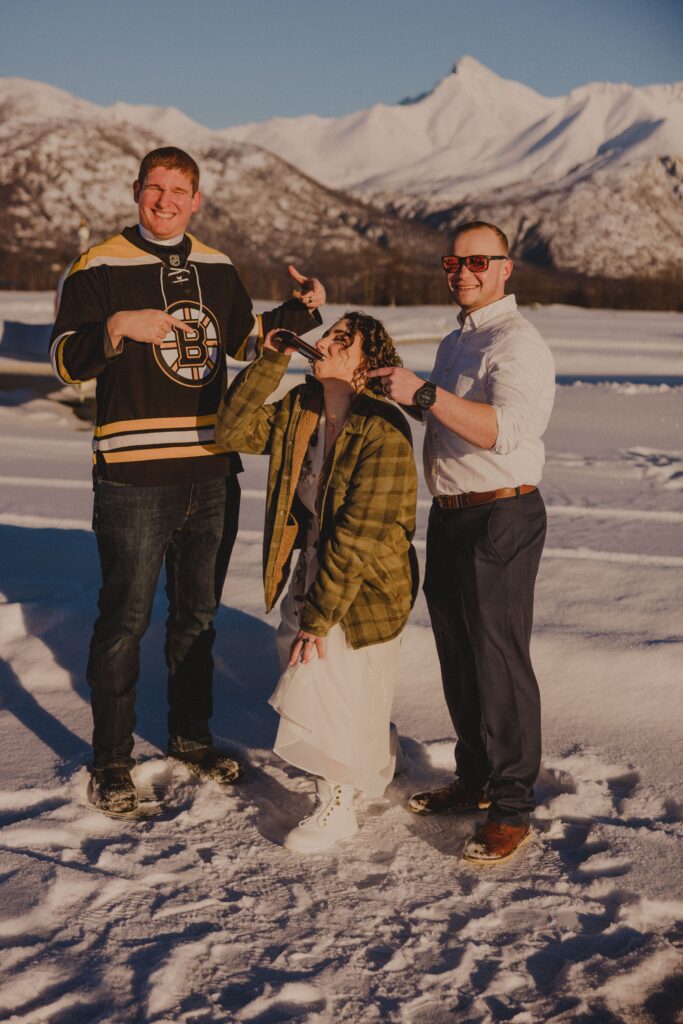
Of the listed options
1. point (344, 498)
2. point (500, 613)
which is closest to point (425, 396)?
point (344, 498)

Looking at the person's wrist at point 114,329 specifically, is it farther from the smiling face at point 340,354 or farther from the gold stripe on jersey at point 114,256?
the smiling face at point 340,354

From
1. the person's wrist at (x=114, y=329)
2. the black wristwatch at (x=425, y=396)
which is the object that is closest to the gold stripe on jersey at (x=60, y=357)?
the person's wrist at (x=114, y=329)

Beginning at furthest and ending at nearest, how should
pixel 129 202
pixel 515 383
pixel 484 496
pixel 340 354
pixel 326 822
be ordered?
pixel 129 202, pixel 326 822, pixel 484 496, pixel 340 354, pixel 515 383

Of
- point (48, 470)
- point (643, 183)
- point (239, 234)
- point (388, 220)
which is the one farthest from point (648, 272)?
point (48, 470)

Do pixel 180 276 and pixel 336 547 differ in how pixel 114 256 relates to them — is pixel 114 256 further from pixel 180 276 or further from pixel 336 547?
pixel 336 547

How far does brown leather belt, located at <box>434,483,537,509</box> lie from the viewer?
3.10 metres

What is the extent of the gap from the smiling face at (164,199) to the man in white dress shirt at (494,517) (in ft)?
2.91

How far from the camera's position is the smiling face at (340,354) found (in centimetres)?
299

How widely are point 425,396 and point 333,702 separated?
1011 mm

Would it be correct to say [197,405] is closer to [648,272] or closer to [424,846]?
[424,846]

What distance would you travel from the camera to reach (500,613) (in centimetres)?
314

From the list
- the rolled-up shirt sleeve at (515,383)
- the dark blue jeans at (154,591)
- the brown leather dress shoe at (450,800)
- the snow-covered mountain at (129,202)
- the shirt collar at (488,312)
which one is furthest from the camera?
the snow-covered mountain at (129,202)

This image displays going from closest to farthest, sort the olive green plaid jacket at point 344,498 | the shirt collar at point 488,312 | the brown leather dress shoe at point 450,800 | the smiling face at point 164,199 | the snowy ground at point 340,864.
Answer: the snowy ground at point 340,864
the olive green plaid jacket at point 344,498
the shirt collar at point 488,312
the smiling face at point 164,199
the brown leather dress shoe at point 450,800

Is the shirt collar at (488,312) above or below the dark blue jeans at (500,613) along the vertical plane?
above
